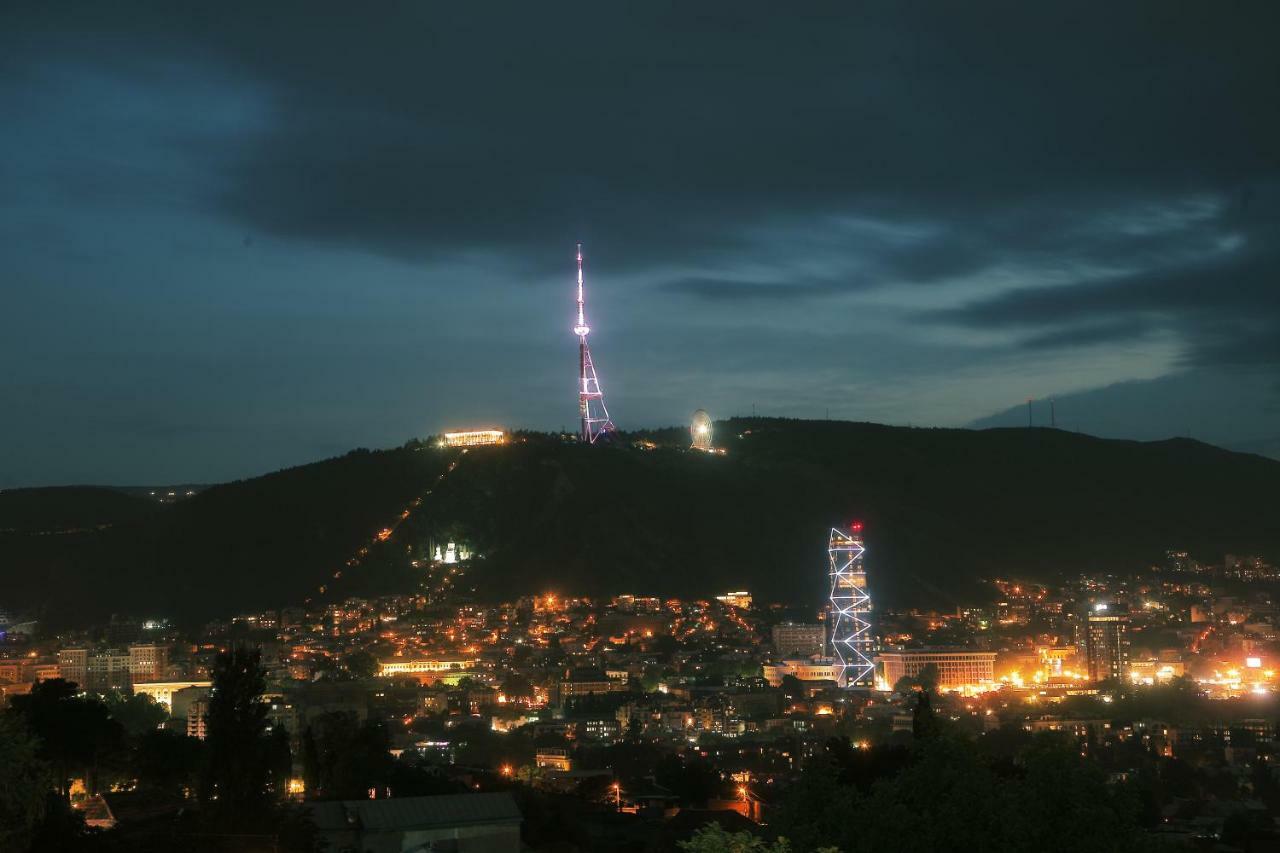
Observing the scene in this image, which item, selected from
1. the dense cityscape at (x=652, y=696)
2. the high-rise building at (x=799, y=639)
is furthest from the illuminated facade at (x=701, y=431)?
the high-rise building at (x=799, y=639)

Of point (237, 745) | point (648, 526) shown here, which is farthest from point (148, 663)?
point (237, 745)

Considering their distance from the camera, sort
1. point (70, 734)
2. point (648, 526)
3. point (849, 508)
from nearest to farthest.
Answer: point (70, 734) < point (648, 526) < point (849, 508)

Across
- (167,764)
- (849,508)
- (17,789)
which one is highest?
(849,508)

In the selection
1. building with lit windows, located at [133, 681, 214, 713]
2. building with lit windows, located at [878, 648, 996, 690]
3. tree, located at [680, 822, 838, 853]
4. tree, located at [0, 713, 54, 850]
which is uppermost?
tree, located at [0, 713, 54, 850]

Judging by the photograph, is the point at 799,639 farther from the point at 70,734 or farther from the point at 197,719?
the point at 70,734

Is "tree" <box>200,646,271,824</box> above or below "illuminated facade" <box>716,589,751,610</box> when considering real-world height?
below

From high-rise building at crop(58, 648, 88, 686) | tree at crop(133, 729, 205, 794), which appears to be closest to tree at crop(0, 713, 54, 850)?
tree at crop(133, 729, 205, 794)

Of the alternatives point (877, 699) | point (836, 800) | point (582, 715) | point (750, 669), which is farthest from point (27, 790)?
point (750, 669)

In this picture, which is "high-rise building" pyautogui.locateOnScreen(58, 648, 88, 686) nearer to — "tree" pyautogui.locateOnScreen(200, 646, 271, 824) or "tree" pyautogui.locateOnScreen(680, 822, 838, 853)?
"tree" pyautogui.locateOnScreen(200, 646, 271, 824)
